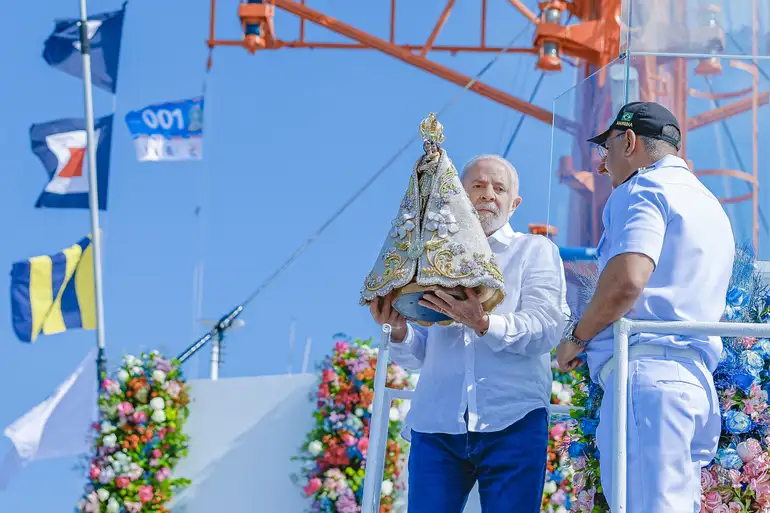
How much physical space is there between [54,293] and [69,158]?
1.75m

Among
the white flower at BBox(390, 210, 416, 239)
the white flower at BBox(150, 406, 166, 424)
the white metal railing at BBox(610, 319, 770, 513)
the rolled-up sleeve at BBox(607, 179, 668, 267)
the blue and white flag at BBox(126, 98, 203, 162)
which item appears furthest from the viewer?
the blue and white flag at BBox(126, 98, 203, 162)

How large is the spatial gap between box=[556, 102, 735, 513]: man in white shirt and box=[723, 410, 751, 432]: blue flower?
0.17 metres

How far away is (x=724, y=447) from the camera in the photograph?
12.1ft

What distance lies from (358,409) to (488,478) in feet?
13.8

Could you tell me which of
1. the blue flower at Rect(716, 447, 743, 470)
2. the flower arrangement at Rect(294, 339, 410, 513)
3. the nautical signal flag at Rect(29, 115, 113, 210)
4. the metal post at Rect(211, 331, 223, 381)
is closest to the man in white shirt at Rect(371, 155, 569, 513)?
the blue flower at Rect(716, 447, 743, 470)

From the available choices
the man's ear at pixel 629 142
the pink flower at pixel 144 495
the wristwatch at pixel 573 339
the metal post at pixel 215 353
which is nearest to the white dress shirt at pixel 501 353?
the wristwatch at pixel 573 339

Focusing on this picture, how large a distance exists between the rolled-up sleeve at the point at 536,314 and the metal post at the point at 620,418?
1.98 feet

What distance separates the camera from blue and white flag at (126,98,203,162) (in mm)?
14469

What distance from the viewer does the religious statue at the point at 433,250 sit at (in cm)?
378

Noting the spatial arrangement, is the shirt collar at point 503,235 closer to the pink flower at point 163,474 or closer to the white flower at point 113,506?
the pink flower at point 163,474

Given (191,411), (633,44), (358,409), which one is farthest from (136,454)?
(633,44)

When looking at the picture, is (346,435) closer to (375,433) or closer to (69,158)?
(375,433)

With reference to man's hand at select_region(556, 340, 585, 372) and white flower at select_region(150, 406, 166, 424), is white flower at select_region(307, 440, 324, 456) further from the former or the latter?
man's hand at select_region(556, 340, 585, 372)

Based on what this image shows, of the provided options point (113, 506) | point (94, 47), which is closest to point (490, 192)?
point (113, 506)
